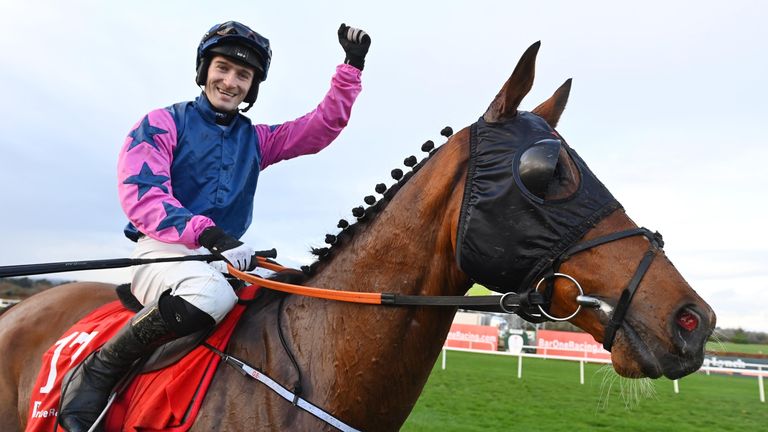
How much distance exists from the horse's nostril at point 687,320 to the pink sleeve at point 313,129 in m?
2.13

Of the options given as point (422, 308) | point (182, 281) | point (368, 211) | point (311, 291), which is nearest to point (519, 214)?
point (422, 308)

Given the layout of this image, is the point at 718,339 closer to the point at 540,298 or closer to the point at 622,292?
the point at 622,292

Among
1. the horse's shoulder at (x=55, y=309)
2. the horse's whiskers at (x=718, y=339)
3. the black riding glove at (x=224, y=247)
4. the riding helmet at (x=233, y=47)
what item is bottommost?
the horse's shoulder at (x=55, y=309)

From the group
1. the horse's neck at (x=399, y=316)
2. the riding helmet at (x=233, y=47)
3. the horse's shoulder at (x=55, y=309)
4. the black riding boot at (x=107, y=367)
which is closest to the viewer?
the horse's neck at (x=399, y=316)

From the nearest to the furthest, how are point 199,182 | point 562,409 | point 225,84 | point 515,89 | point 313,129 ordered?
1. point 515,89
2. point 199,182
3. point 225,84
4. point 313,129
5. point 562,409

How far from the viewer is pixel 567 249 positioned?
2037mm

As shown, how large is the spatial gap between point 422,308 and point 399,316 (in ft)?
0.33

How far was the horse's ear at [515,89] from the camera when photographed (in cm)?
219

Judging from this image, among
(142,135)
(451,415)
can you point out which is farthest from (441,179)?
(451,415)

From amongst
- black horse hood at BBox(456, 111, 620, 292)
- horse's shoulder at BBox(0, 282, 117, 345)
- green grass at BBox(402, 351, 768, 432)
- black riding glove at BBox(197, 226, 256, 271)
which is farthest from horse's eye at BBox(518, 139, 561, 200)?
green grass at BBox(402, 351, 768, 432)

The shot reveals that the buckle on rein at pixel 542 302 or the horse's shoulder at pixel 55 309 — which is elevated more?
the buckle on rein at pixel 542 302

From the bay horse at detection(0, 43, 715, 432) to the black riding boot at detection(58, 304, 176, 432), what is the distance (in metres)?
0.35

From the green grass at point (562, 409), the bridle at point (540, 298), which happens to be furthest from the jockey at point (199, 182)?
the green grass at point (562, 409)

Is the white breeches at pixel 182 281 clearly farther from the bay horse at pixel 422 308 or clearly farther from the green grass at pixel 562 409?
the green grass at pixel 562 409
